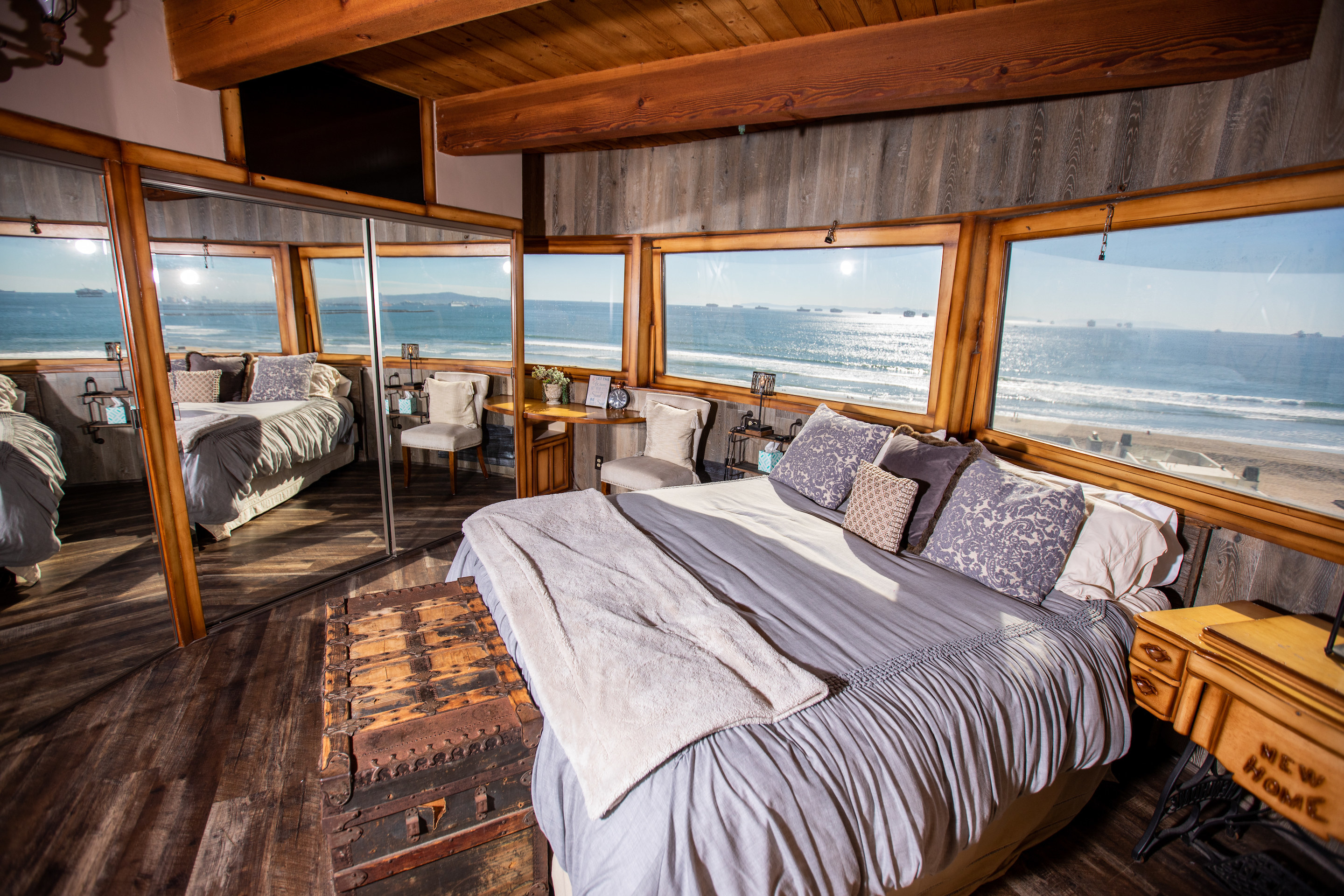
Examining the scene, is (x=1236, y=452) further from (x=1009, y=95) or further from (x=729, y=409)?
(x=729, y=409)

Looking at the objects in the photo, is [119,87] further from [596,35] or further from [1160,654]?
[1160,654]

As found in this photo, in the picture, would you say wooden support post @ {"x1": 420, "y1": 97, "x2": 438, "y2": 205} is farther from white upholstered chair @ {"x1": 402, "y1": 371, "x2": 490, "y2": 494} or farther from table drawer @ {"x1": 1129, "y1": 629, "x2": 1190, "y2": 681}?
table drawer @ {"x1": 1129, "y1": 629, "x2": 1190, "y2": 681}

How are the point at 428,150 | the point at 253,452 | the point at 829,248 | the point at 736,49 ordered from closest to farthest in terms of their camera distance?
the point at 736,49
the point at 253,452
the point at 428,150
the point at 829,248

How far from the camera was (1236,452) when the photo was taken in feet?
6.89

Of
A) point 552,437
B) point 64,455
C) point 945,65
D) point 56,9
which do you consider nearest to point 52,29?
point 56,9

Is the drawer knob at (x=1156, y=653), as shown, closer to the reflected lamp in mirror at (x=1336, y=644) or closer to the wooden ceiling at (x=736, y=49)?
the reflected lamp in mirror at (x=1336, y=644)

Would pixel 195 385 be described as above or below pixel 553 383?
above

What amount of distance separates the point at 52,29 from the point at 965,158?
11.2 feet

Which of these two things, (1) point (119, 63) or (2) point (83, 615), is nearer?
(1) point (119, 63)

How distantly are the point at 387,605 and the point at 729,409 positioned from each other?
254 centimetres

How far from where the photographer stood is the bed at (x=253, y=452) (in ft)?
8.80

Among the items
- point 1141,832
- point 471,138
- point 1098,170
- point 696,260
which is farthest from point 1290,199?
point 471,138

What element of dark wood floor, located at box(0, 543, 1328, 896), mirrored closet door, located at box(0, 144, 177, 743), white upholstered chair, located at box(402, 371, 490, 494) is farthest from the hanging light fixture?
dark wood floor, located at box(0, 543, 1328, 896)

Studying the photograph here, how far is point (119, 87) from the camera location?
7.05 feet
